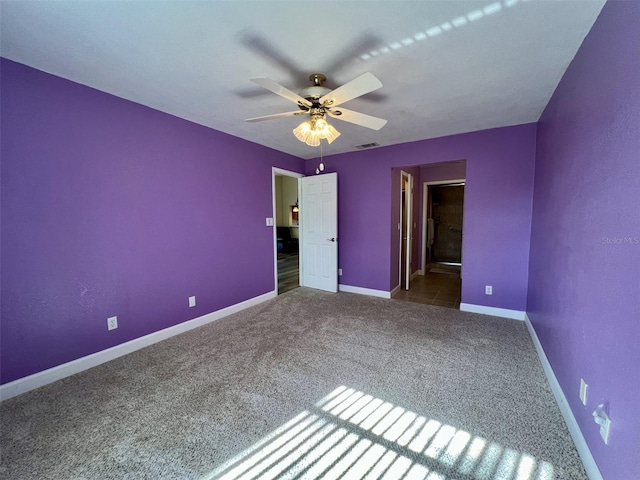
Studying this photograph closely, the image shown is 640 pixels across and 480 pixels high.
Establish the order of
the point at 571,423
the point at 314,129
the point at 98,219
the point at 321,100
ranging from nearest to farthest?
1. the point at 571,423
2. the point at 321,100
3. the point at 314,129
4. the point at 98,219

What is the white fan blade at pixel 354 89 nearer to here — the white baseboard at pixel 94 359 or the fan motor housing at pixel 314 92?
the fan motor housing at pixel 314 92

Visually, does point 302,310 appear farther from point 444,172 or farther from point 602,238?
point 444,172

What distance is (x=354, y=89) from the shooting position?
1.65m

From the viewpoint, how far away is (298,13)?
1402mm

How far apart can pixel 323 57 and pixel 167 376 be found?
278 centimetres

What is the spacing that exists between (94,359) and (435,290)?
15.6 feet

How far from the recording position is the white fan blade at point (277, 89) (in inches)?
59.7

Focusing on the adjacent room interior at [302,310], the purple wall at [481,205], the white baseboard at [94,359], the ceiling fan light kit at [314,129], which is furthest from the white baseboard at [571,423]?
the white baseboard at [94,359]

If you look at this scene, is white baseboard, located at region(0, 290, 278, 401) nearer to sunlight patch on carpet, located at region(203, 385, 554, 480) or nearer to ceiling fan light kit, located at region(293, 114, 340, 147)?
sunlight patch on carpet, located at region(203, 385, 554, 480)

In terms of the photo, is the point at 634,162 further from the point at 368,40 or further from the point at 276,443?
the point at 276,443

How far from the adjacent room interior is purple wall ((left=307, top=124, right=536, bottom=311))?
0.03 meters

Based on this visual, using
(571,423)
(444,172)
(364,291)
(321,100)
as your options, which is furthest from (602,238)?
(444,172)

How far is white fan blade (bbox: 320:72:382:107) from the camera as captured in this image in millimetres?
1516

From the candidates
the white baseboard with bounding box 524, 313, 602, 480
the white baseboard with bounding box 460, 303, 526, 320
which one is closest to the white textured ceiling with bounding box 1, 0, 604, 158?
the white baseboard with bounding box 524, 313, 602, 480
